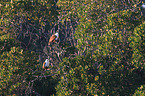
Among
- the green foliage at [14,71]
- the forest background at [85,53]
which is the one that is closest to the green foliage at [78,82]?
the forest background at [85,53]

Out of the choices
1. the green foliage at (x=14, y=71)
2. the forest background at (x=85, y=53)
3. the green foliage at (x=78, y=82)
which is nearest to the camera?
the green foliage at (x=14, y=71)

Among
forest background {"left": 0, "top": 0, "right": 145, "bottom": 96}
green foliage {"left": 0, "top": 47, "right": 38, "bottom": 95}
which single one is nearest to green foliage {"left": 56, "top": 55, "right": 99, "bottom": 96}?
forest background {"left": 0, "top": 0, "right": 145, "bottom": 96}

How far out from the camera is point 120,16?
12445 millimetres

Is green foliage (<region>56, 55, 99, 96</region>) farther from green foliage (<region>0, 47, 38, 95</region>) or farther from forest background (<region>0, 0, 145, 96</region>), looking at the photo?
green foliage (<region>0, 47, 38, 95</region>)

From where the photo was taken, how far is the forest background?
1121 cm

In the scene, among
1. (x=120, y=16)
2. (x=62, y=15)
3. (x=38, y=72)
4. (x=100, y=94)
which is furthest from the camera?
(x=62, y=15)

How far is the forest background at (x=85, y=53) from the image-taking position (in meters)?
11.2

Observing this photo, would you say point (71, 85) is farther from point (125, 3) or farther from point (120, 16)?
point (125, 3)

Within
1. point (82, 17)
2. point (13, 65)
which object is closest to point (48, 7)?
point (82, 17)

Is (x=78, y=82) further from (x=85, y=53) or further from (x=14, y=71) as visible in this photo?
(x=14, y=71)

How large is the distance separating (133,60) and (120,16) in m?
2.69

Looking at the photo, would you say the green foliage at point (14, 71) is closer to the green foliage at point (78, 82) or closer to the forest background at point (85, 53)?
the forest background at point (85, 53)

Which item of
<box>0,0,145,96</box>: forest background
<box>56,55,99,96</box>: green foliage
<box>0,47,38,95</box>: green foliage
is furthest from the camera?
<box>0,0,145,96</box>: forest background

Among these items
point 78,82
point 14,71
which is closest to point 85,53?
point 78,82
